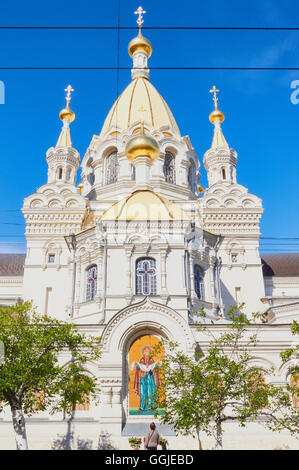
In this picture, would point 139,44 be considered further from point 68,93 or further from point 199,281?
point 199,281

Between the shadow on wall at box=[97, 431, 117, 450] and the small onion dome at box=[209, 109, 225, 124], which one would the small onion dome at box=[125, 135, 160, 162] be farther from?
the shadow on wall at box=[97, 431, 117, 450]

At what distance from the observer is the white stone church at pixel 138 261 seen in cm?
1808

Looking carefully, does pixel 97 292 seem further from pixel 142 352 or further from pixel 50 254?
pixel 50 254

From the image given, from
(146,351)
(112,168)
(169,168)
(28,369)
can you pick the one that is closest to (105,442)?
(146,351)

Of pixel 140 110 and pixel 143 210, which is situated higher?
pixel 140 110

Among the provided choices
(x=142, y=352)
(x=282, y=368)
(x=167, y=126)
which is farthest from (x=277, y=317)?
(x=167, y=126)

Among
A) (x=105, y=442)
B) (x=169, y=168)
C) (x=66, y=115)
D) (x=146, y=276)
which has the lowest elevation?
(x=105, y=442)

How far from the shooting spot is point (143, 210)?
23000 mm

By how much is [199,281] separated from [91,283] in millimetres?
5247

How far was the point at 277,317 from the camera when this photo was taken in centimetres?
2308

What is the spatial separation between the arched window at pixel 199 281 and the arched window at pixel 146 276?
225 centimetres

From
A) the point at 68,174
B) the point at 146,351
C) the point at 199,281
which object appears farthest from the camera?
the point at 68,174

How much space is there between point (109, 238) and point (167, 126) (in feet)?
49.4
